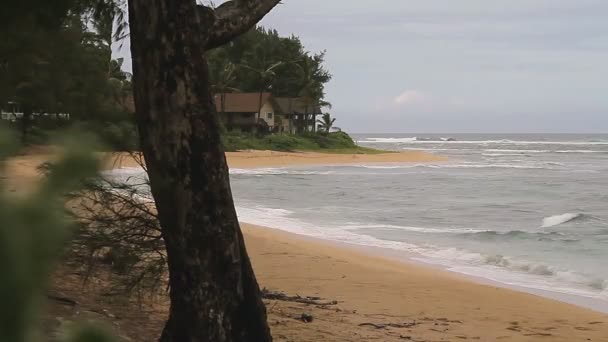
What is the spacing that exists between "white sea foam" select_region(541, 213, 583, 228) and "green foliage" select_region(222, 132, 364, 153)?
28.0 meters

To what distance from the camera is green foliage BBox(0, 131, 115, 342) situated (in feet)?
2.32

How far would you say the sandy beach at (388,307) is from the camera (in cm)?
694

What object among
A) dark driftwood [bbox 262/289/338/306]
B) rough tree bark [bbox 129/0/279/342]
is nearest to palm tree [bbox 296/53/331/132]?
dark driftwood [bbox 262/289/338/306]

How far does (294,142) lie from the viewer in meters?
56.8

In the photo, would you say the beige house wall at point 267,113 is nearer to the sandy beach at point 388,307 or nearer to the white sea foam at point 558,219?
the white sea foam at point 558,219

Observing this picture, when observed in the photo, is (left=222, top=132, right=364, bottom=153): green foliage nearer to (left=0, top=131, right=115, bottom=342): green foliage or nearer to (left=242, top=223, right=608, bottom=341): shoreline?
(left=242, top=223, right=608, bottom=341): shoreline

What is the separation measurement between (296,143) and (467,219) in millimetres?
36868

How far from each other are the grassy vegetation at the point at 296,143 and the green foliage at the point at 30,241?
148 ft

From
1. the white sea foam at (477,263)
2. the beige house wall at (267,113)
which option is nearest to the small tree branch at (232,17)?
the white sea foam at (477,263)

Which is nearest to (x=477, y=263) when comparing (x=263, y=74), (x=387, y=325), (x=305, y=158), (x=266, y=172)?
(x=387, y=325)

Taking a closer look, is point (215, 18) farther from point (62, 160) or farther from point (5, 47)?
point (62, 160)

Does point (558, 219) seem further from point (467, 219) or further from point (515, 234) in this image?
point (515, 234)

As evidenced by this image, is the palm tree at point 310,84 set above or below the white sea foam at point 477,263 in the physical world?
above

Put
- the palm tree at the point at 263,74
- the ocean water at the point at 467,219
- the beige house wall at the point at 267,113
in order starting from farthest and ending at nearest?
the beige house wall at the point at 267,113
the palm tree at the point at 263,74
the ocean water at the point at 467,219
